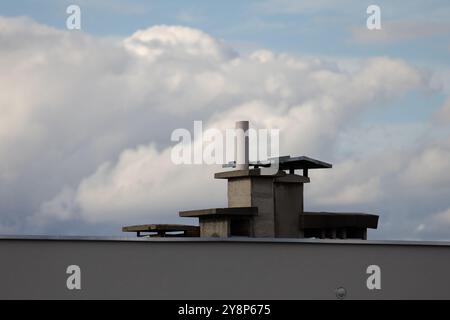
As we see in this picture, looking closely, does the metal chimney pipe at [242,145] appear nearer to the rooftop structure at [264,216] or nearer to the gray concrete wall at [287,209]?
the rooftop structure at [264,216]

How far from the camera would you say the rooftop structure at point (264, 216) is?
20203 mm

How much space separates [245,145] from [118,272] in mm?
6650

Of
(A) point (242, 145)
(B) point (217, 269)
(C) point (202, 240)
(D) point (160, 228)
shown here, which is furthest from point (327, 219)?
(C) point (202, 240)

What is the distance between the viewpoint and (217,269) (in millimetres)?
16328

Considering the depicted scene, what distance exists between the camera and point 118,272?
16.1 meters

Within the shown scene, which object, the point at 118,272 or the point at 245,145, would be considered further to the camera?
the point at 245,145

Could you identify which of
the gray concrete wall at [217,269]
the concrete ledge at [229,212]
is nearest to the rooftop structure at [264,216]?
the concrete ledge at [229,212]

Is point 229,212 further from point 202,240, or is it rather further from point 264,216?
point 202,240

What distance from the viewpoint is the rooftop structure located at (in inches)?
795

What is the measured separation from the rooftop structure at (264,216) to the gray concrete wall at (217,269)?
356 cm

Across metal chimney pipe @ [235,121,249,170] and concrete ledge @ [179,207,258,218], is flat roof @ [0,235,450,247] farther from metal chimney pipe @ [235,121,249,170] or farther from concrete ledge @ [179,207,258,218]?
metal chimney pipe @ [235,121,249,170]
